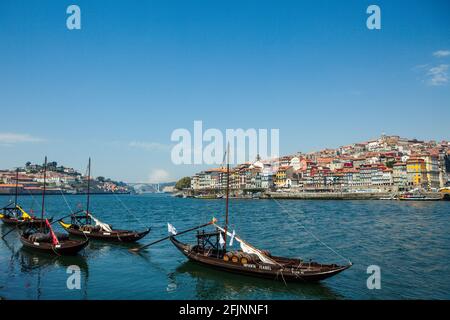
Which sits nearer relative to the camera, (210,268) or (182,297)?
(182,297)

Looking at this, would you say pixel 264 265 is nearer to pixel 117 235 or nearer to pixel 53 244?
pixel 53 244

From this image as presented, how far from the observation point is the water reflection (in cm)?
1780

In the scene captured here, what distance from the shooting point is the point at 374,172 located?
12000 centimetres

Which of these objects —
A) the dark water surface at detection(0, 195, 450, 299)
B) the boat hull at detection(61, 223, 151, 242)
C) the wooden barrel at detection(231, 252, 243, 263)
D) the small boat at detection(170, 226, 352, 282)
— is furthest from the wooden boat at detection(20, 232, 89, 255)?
the wooden barrel at detection(231, 252, 243, 263)

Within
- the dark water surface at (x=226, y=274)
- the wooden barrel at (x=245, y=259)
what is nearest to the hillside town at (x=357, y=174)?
the dark water surface at (x=226, y=274)

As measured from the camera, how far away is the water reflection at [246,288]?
17.8 metres

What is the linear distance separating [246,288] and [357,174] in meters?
114

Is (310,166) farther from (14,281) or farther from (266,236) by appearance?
(14,281)

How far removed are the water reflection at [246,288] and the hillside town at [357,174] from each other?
210ft

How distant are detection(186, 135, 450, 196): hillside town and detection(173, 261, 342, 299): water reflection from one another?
64.0m

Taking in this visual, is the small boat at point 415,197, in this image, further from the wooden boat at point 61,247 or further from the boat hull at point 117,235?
the wooden boat at point 61,247

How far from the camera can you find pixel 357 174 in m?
124

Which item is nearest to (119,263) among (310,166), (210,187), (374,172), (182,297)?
(182,297)
